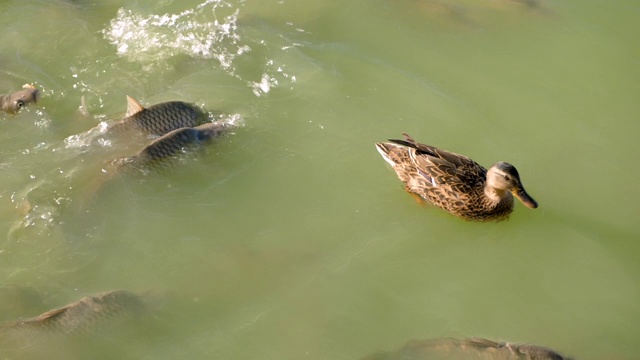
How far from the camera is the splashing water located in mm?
7270

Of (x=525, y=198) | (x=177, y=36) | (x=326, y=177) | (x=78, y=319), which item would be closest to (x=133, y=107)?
(x=177, y=36)

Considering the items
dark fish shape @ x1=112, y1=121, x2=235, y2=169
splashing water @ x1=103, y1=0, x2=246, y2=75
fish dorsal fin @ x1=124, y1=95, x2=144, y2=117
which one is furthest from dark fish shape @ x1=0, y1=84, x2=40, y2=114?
dark fish shape @ x1=112, y1=121, x2=235, y2=169

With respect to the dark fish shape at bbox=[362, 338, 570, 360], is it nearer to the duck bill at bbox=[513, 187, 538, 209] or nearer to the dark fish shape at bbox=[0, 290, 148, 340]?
the duck bill at bbox=[513, 187, 538, 209]

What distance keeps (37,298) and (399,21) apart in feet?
14.8

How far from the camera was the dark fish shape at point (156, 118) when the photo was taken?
6.20 meters

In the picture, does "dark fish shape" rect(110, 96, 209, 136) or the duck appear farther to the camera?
"dark fish shape" rect(110, 96, 209, 136)

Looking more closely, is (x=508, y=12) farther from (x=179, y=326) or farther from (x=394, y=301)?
(x=179, y=326)

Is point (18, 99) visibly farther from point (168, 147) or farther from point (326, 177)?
point (326, 177)

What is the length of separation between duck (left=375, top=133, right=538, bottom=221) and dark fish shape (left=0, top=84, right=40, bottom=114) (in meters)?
3.41

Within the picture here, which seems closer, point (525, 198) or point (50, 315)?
point (50, 315)

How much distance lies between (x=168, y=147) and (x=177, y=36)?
1829 millimetres

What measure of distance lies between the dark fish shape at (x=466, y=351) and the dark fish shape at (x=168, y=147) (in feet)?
7.94

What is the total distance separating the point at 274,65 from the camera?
7.22 meters

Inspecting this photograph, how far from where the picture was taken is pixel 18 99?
672 cm
